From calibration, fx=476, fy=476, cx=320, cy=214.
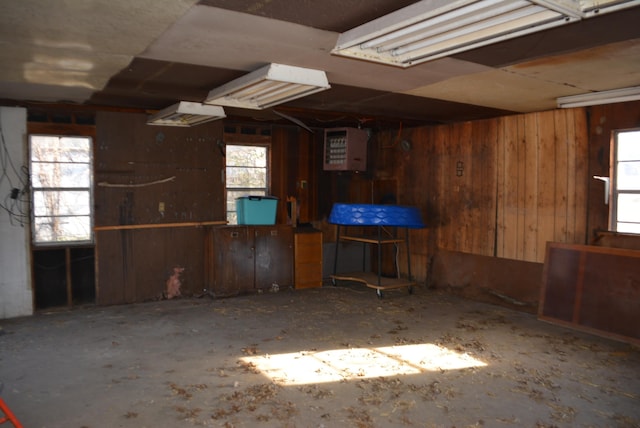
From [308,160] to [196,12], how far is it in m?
4.91

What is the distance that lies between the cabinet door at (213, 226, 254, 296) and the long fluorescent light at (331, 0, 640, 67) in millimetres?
3844

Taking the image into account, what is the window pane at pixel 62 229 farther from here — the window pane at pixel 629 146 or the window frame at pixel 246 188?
the window pane at pixel 629 146

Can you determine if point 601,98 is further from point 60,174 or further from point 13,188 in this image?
point 13,188

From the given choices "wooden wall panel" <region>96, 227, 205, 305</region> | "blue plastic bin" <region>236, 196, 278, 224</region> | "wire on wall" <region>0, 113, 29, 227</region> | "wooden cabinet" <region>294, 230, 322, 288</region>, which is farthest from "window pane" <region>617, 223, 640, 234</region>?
"wire on wall" <region>0, 113, 29, 227</region>

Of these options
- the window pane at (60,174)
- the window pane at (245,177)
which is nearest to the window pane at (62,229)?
the window pane at (60,174)

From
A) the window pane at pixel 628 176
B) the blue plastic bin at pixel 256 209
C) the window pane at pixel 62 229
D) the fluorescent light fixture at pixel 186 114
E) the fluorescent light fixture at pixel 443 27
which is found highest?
the fluorescent light fixture at pixel 186 114

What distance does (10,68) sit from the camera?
3.48m

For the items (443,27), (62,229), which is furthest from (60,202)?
(443,27)

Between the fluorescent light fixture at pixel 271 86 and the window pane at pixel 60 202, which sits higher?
the fluorescent light fixture at pixel 271 86

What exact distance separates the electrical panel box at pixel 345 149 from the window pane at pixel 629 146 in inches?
124

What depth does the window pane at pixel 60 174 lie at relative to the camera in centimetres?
525

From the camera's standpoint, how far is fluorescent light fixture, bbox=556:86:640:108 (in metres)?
4.13

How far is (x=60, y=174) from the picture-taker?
5.37m

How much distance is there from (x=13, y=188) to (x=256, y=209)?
274 cm
